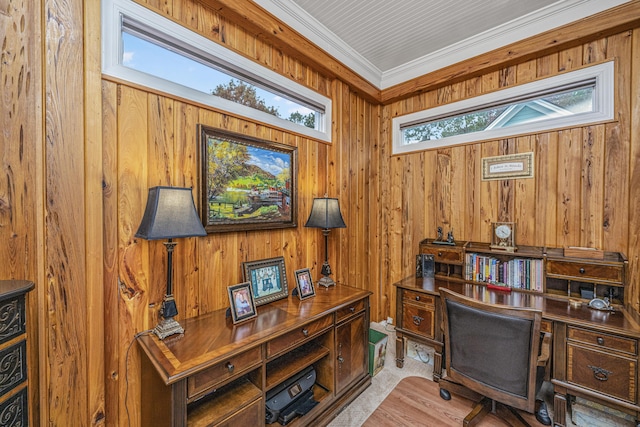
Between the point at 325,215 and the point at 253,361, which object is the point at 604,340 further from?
the point at 253,361

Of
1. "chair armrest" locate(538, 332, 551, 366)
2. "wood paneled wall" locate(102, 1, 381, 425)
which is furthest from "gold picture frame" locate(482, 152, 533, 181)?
"wood paneled wall" locate(102, 1, 381, 425)

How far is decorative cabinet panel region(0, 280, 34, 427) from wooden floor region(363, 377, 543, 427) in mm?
1850

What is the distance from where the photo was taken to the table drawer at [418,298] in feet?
7.48

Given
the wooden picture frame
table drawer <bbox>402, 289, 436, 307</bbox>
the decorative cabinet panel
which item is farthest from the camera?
table drawer <bbox>402, 289, 436, 307</bbox>

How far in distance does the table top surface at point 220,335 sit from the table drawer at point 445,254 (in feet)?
3.82

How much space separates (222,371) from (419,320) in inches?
69.8

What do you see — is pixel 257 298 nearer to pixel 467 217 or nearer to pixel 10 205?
pixel 10 205

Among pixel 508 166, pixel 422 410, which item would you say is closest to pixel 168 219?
pixel 422 410

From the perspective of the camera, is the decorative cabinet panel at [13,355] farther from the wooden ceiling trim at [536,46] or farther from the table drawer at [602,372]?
the wooden ceiling trim at [536,46]

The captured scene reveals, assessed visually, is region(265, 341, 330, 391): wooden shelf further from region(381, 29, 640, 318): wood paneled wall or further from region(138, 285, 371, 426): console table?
region(381, 29, 640, 318): wood paneled wall

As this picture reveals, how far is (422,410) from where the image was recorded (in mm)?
1945

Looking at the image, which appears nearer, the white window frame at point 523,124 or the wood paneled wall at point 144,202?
the wood paneled wall at point 144,202

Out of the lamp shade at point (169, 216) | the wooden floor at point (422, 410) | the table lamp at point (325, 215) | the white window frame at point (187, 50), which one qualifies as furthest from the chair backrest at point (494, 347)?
the white window frame at point (187, 50)

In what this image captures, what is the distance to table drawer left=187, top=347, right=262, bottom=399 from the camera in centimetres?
118
